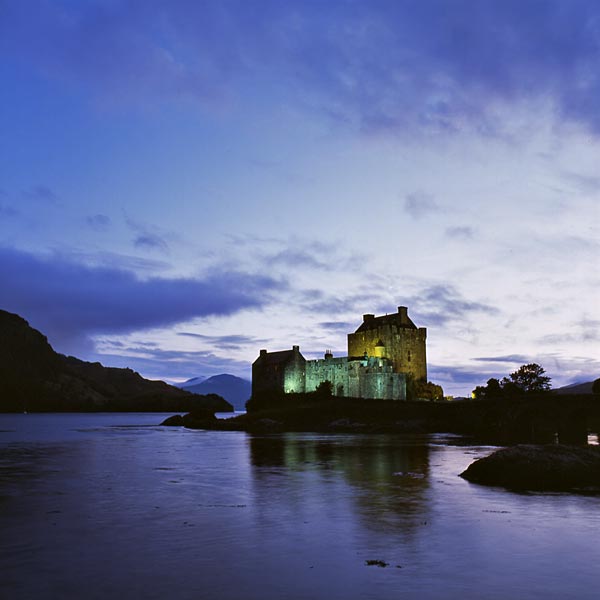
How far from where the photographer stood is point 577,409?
216 feet

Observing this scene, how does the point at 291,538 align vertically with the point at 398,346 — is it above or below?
below

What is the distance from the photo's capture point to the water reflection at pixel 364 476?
21.4 metres

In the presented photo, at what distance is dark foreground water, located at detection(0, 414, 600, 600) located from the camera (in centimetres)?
1287

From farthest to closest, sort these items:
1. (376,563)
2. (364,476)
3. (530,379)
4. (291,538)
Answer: (530,379), (364,476), (291,538), (376,563)

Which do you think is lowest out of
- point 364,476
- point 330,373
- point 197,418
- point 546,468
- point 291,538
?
point 291,538

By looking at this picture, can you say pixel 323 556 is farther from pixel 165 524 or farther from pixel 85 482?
pixel 85 482

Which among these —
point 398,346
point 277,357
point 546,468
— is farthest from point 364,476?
point 277,357

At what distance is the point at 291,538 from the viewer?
17734 mm

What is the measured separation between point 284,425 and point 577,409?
45.3m

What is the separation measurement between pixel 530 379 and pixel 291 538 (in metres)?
88.8

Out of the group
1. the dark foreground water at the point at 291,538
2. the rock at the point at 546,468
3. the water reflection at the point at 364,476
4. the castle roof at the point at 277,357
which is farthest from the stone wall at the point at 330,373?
the rock at the point at 546,468

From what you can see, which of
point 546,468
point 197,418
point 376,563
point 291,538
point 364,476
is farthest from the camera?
point 197,418

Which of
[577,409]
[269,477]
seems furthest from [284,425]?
[269,477]

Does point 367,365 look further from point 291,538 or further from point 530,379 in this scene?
point 291,538
